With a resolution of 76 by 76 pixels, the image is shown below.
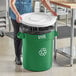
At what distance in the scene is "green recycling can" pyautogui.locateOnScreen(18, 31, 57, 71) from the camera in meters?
3.25

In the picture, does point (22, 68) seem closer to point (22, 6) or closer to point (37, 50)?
point (37, 50)

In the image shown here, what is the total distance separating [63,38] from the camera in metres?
5.02

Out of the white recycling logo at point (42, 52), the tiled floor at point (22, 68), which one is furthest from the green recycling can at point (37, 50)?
the tiled floor at point (22, 68)

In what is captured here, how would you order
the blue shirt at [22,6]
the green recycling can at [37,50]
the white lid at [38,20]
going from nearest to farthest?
the white lid at [38,20] → the green recycling can at [37,50] → the blue shirt at [22,6]

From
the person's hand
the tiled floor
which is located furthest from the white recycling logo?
the person's hand

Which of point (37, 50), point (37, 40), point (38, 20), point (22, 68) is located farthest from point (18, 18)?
point (22, 68)

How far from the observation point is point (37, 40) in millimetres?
3232

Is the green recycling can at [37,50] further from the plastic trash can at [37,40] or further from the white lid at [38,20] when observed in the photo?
the white lid at [38,20]

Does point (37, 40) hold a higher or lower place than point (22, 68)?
higher

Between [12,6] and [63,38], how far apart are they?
2094mm

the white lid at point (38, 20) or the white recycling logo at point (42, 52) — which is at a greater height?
the white lid at point (38, 20)

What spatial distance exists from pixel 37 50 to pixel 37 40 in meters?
0.14

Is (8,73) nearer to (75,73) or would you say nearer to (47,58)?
(47,58)

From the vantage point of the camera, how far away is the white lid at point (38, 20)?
3135 mm
